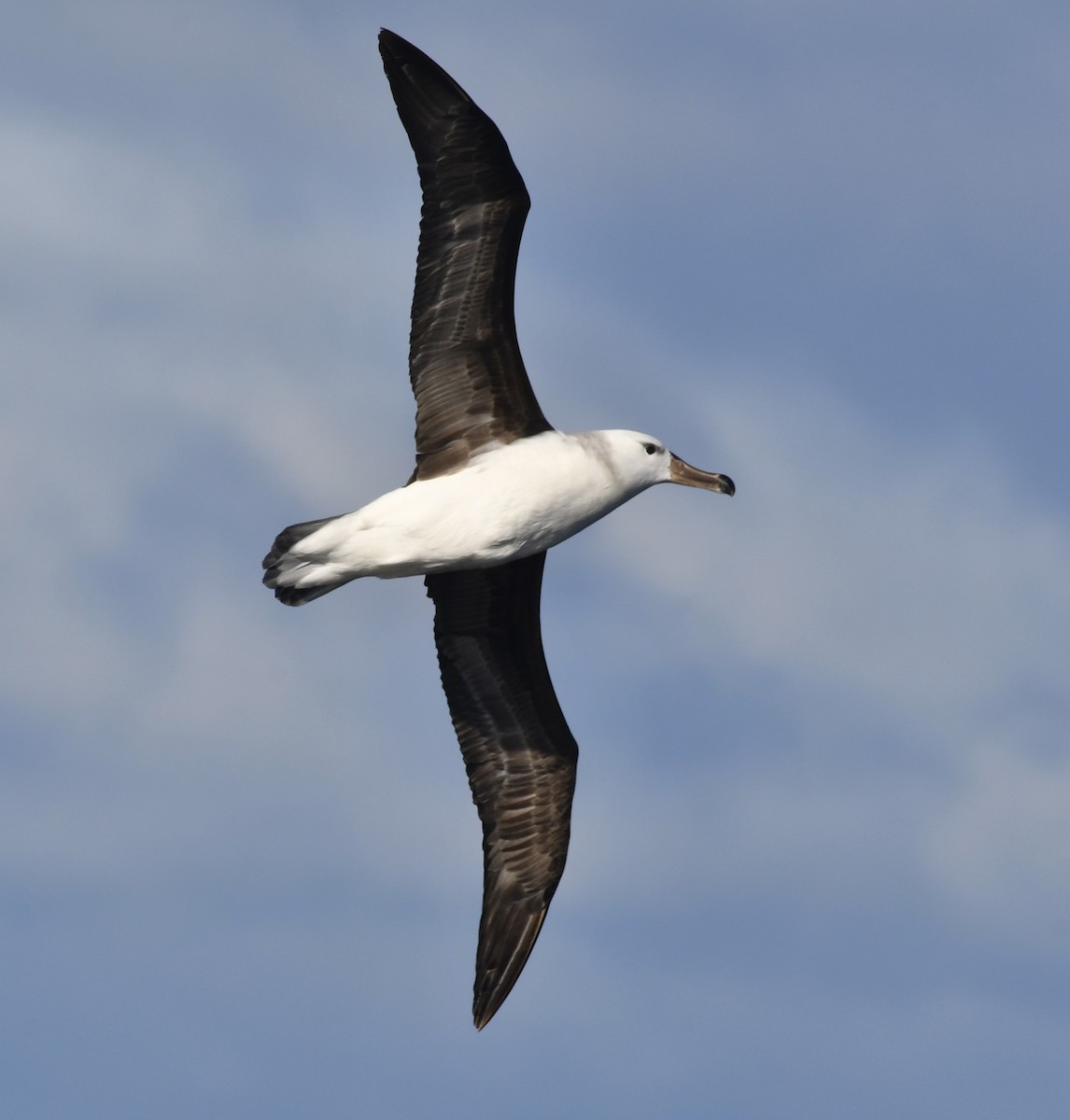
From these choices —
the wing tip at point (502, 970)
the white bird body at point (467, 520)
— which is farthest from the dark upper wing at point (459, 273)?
the wing tip at point (502, 970)

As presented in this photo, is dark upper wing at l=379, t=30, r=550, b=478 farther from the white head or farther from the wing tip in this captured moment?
the wing tip

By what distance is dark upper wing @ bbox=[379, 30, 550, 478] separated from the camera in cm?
1712

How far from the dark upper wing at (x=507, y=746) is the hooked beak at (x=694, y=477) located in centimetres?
125

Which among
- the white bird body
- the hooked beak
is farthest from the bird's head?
the white bird body

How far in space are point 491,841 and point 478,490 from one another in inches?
135

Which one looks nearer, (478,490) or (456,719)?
(478,490)

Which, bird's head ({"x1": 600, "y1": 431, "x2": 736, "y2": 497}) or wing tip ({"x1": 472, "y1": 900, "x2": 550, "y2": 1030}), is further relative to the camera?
wing tip ({"x1": 472, "y1": 900, "x2": 550, "y2": 1030})

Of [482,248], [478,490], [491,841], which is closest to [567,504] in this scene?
[478,490]

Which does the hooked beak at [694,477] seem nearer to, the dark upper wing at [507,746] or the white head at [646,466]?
the white head at [646,466]

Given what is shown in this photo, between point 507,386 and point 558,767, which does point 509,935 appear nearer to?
point 558,767

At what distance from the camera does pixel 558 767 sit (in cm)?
1955

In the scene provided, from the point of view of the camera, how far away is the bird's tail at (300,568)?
17516mm

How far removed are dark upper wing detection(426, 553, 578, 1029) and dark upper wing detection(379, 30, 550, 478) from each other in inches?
61.4

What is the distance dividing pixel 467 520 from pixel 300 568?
50.7 inches
